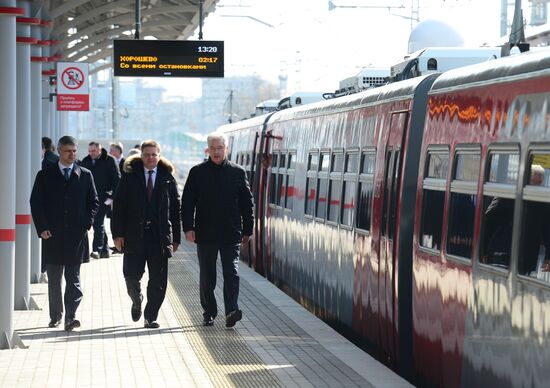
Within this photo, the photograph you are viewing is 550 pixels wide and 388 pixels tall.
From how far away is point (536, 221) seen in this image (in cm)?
798

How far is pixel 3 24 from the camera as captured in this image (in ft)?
38.8

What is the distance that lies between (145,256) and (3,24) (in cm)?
269

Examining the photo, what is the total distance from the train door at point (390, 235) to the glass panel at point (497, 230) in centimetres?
253

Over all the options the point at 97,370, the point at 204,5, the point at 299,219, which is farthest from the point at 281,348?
the point at 204,5

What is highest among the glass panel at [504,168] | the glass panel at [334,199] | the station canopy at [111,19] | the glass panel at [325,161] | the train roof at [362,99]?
the station canopy at [111,19]

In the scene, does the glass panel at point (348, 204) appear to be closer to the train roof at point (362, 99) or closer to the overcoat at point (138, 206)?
the train roof at point (362, 99)

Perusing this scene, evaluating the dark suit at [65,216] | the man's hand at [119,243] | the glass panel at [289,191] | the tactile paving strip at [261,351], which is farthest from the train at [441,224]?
the dark suit at [65,216]

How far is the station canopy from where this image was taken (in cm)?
2395

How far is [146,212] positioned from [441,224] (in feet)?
12.5

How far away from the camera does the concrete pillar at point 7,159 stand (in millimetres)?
11812

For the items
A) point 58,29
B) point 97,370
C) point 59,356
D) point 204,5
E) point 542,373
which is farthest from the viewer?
point 58,29

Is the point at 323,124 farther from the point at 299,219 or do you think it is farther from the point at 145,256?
the point at 145,256

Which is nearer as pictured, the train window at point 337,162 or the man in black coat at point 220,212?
the man in black coat at point 220,212

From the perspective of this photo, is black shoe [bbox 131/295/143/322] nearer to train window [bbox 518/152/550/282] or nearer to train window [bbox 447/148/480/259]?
train window [bbox 447/148/480/259]
